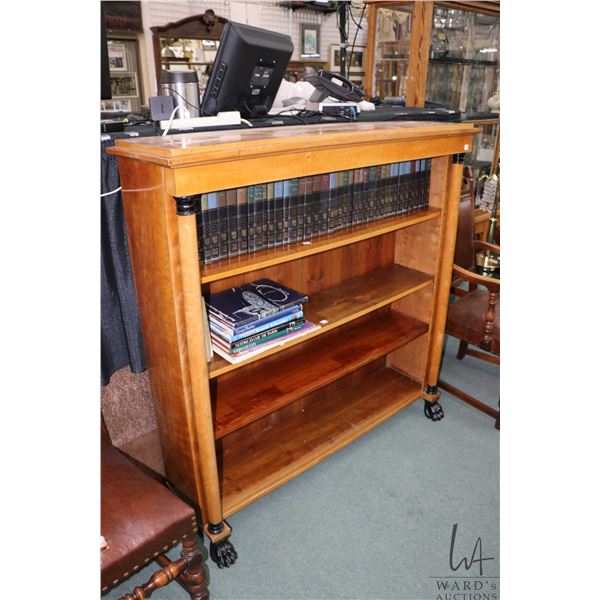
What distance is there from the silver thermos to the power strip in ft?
0.40

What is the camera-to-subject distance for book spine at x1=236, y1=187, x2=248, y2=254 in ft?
4.67

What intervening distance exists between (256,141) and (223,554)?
134 cm

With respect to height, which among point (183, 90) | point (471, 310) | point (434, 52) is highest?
point (434, 52)

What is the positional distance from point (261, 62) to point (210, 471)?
1409mm

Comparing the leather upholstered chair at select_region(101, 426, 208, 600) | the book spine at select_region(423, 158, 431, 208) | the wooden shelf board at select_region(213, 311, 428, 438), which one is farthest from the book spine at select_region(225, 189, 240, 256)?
the book spine at select_region(423, 158, 431, 208)

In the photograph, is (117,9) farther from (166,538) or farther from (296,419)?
(166,538)

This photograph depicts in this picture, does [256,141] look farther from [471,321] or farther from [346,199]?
[471,321]

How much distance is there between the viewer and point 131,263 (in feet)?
4.91


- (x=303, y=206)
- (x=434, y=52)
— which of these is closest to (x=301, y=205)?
(x=303, y=206)

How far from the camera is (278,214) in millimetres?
1542

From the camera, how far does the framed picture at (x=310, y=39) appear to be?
558cm

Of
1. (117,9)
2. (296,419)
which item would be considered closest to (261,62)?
(296,419)

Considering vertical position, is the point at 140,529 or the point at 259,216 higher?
the point at 259,216

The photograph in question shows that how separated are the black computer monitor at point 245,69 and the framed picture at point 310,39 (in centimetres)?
432
